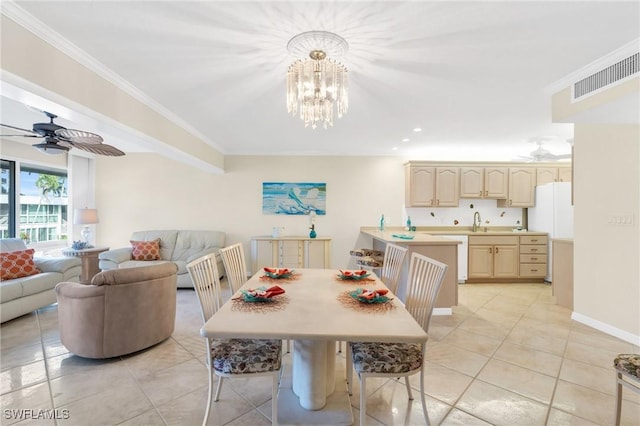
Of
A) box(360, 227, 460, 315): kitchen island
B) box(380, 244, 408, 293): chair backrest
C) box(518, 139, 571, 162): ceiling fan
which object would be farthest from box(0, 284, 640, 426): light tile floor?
box(518, 139, 571, 162): ceiling fan

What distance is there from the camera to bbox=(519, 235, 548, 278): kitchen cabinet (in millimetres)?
4922

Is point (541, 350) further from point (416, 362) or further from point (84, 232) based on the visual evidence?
point (84, 232)

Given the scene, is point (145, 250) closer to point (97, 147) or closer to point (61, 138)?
point (97, 147)

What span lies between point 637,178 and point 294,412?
3718mm

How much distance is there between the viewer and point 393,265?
260 centimetres

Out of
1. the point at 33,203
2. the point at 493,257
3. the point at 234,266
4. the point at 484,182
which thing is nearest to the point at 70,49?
the point at 234,266

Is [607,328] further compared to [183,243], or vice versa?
[183,243]

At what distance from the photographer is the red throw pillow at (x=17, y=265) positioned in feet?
10.8

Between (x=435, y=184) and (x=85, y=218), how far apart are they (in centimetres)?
608

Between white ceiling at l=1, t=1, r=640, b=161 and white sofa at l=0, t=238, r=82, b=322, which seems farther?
white sofa at l=0, t=238, r=82, b=322

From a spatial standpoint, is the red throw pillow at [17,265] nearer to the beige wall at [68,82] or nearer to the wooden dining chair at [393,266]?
the beige wall at [68,82]

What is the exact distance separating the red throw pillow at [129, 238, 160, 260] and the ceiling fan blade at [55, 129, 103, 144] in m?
2.62

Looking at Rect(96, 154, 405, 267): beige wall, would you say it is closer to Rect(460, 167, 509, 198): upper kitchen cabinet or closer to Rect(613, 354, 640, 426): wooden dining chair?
Rect(460, 167, 509, 198): upper kitchen cabinet

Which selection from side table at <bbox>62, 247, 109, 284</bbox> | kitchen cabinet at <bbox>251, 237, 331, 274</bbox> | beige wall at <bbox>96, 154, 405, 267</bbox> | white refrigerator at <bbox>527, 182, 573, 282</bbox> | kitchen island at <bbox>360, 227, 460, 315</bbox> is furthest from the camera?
beige wall at <bbox>96, 154, 405, 267</bbox>
